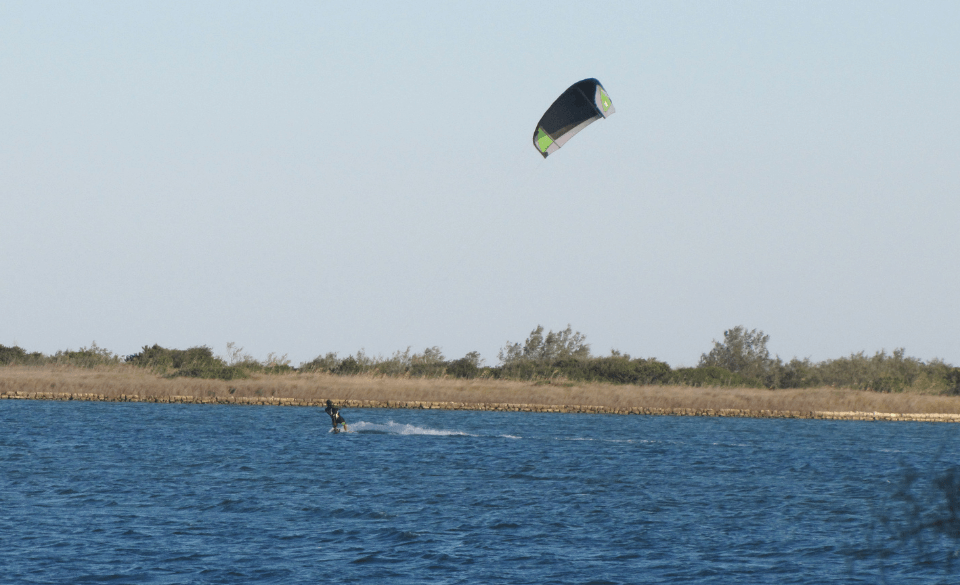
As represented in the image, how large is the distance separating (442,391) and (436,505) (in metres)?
32.6

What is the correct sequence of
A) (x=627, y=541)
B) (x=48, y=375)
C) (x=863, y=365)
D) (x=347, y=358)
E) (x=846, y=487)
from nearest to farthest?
(x=627, y=541), (x=846, y=487), (x=48, y=375), (x=347, y=358), (x=863, y=365)

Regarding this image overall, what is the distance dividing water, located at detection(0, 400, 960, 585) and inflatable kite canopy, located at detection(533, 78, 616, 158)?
993cm

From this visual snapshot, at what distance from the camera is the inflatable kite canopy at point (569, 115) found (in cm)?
2641

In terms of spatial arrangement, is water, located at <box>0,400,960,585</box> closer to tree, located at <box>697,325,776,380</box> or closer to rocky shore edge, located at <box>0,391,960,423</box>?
→ rocky shore edge, located at <box>0,391,960,423</box>

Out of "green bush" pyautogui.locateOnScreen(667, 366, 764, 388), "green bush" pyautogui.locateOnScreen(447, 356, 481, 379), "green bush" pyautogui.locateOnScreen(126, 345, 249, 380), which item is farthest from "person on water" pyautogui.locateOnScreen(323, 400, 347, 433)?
"green bush" pyautogui.locateOnScreen(667, 366, 764, 388)

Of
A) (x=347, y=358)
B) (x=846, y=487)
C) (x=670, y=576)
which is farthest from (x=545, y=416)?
(x=670, y=576)

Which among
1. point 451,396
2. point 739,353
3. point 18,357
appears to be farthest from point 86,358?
point 739,353

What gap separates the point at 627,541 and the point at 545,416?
37634mm

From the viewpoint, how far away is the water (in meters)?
17.0

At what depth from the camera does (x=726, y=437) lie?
48.2 metres

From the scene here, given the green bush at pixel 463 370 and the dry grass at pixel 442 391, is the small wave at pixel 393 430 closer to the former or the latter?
the dry grass at pixel 442 391

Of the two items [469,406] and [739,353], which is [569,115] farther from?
[739,353]

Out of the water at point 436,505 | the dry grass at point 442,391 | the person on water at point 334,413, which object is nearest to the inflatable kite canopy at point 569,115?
the water at point 436,505

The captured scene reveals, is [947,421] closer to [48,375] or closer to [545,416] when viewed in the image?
[545,416]
